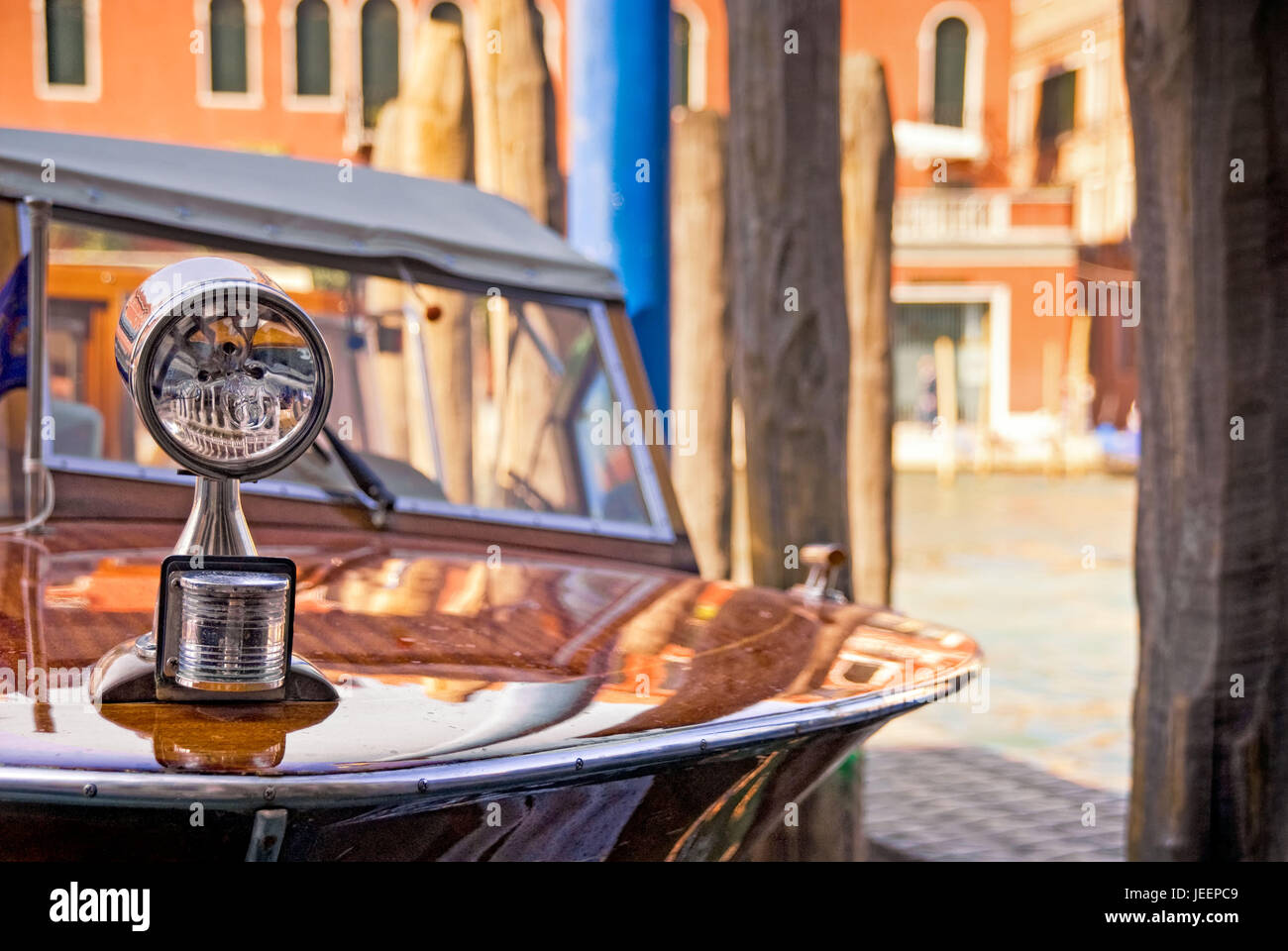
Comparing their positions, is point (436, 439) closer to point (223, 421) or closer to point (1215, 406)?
point (223, 421)

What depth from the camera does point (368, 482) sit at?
3.29 m

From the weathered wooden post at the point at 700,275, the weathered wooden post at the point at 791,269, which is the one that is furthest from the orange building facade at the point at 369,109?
the weathered wooden post at the point at 791,269

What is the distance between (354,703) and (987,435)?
70.3 ft

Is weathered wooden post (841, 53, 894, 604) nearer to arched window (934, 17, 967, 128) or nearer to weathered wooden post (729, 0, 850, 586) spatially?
weathered wooden post (729, 0, 850, 586)

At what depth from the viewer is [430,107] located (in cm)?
771

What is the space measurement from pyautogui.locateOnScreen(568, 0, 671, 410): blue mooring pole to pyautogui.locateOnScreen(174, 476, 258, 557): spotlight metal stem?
3564 millimetres

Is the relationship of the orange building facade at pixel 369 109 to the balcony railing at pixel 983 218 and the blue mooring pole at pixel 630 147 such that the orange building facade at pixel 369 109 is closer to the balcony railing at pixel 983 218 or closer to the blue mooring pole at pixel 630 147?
the balcony railing at pixel 983 218

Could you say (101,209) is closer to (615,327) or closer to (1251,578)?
(615,327)

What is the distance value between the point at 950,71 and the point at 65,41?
51.2 ft

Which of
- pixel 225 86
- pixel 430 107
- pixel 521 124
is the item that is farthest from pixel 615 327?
pixel 225 86

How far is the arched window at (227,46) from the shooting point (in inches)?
1031

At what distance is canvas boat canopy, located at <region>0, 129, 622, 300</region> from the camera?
327cm

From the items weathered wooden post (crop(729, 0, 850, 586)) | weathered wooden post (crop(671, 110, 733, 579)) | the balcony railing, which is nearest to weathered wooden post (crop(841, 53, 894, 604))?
weathered wooden post (crop(671, 110, 733, 579))
